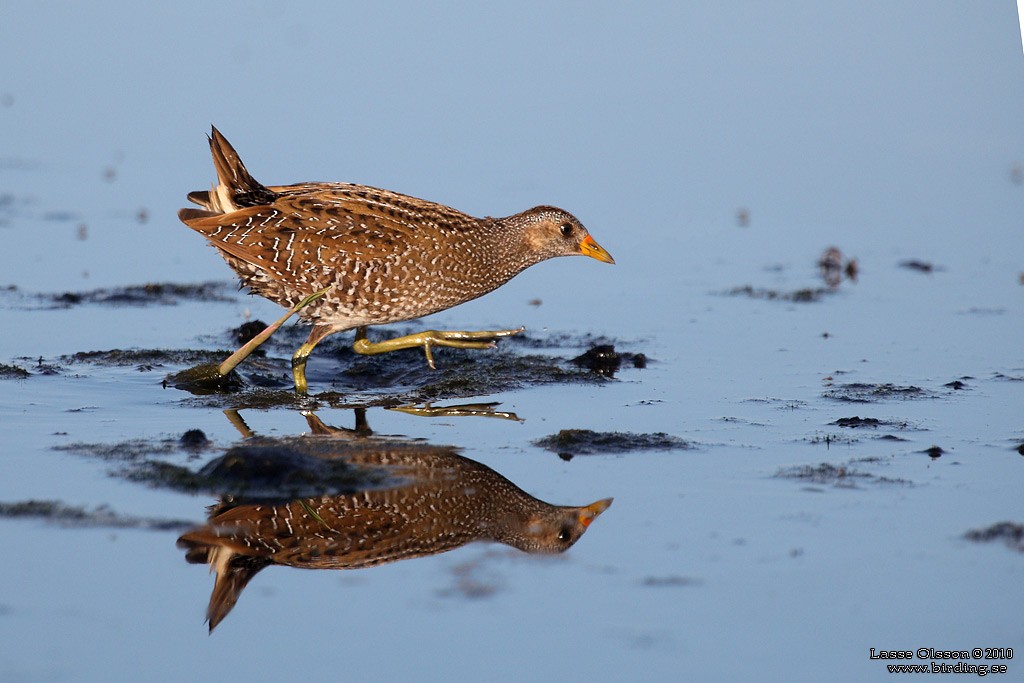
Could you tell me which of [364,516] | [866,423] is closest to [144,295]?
[364,516]

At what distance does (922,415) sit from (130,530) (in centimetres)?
458

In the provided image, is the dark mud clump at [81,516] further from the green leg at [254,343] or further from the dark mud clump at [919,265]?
the dark mud clump at [919,265]

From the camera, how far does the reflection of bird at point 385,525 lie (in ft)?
18.4

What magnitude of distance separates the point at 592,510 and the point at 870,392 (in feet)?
9.35

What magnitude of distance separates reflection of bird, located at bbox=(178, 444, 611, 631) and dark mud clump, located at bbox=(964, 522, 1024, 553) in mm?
1631

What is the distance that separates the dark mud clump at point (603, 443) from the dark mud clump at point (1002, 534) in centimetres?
166

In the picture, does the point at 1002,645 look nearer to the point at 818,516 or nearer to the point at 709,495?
the point at 818,516

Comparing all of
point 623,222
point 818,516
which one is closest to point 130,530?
point 818,516

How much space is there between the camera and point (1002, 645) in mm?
5078

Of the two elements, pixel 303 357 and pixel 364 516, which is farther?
pixel 303 357

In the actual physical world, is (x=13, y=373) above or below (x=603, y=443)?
above

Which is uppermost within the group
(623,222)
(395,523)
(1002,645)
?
(623,222)

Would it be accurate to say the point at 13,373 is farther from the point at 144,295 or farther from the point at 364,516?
the point at 364,516

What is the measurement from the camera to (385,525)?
5988mm
